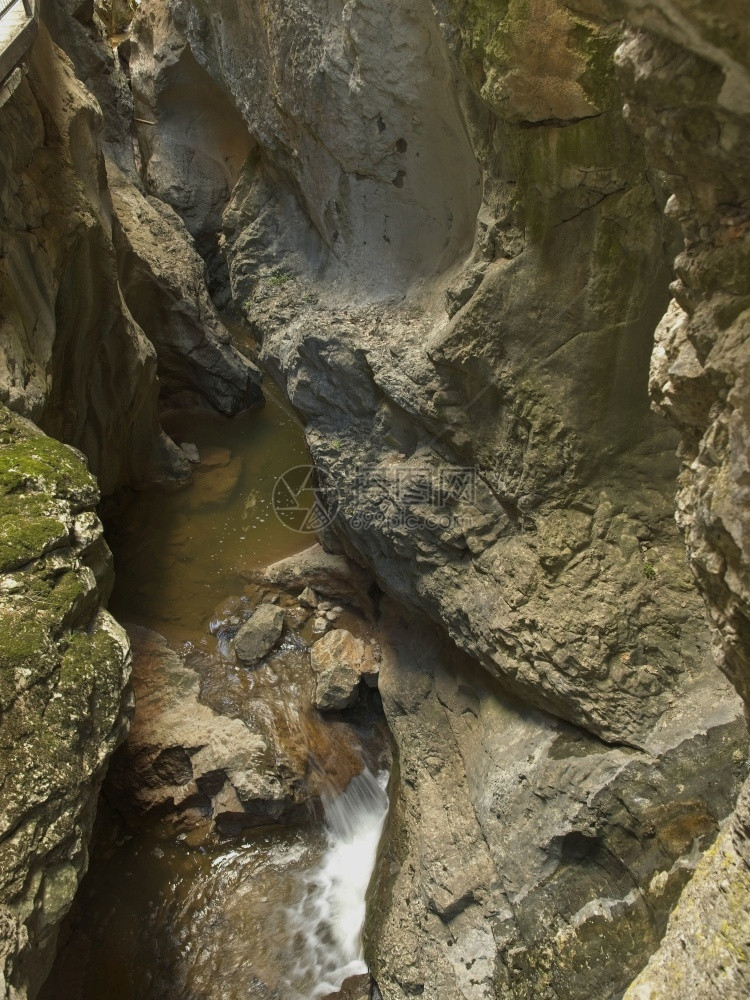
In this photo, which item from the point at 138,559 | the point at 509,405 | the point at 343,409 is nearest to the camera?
the point at 509,405

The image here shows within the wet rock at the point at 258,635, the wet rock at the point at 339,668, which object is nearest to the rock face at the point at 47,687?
the wet rock at the point at 339,668

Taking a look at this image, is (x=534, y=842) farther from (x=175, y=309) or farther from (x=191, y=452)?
(x=175, y=309)

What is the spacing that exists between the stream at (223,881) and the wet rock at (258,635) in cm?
13

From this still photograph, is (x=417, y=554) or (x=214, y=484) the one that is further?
(x=214, y=484)

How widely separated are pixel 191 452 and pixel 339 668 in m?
4.99

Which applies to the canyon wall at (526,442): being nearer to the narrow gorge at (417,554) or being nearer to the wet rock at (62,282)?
the narrow gorge at (417,554)

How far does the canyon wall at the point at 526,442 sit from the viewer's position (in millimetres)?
2076

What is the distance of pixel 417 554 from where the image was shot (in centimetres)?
529

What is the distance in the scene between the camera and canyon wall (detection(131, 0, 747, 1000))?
81.7 inches

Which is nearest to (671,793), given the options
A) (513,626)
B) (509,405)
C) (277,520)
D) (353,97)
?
(513,626)

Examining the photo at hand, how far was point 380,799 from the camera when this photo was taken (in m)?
5.83

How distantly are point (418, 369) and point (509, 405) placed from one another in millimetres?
864

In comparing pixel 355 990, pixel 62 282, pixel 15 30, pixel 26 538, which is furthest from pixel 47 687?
pixel 15 30

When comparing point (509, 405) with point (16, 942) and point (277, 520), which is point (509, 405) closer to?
point (16, 942)
